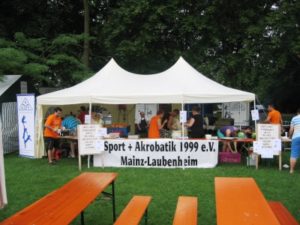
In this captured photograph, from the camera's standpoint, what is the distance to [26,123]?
13727mm

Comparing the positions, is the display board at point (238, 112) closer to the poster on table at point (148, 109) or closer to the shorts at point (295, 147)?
the poster on table at point (148, 109)

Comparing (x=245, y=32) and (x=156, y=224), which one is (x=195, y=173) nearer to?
(x=156, y=224)

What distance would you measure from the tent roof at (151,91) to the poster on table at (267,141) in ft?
3.08

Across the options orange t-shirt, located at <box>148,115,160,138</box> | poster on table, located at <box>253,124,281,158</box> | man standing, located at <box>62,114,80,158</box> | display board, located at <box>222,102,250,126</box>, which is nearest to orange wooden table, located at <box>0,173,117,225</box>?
poster on table, located at <box>253,124,281,158</box>

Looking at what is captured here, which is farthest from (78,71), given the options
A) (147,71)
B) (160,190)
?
(160,190)

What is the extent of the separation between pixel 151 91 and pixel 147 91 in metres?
0.11

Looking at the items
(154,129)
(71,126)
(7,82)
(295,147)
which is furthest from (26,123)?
(295,147)

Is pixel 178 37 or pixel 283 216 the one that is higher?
pixel 178 37

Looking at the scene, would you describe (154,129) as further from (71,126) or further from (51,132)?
(71,126)

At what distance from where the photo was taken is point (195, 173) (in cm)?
1047

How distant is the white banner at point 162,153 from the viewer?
36.7 feet

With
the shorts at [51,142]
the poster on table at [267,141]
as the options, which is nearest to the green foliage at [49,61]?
the shorts at [51,142]

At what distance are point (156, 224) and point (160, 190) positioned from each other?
7.45 feet

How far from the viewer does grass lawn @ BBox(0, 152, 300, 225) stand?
7.02m
